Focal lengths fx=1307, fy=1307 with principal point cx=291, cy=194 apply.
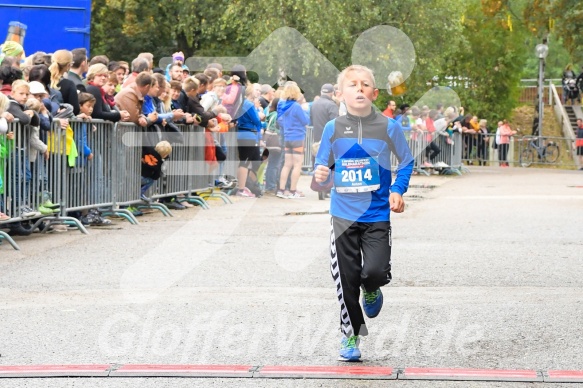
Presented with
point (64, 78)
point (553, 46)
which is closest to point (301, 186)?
point (64, 78)

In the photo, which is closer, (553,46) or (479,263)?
(479,263)

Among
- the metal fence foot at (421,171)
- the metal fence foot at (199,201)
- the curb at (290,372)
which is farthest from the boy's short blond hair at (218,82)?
the metal fence foot at (421,171)

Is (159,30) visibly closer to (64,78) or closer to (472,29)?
(472,29)

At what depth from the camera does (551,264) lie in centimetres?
1170

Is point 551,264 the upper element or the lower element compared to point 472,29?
lower

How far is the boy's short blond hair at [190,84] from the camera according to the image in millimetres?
17531

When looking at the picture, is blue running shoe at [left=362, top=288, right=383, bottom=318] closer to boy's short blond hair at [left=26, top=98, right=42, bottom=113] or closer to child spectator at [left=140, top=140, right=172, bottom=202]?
boy's short blond hair at [left=26, top=98, right=42, bottom=113]

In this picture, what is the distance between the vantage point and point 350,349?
7074 mm

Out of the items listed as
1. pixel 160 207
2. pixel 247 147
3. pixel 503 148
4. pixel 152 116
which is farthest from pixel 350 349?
pixel 503 148

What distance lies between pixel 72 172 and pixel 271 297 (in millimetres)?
5360

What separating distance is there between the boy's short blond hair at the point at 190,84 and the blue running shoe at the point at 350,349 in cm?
1071

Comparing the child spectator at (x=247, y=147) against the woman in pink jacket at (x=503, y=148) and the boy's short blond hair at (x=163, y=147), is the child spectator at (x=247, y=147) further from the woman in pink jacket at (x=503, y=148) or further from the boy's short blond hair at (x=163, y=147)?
the woman in pink jacket at (x=503, y=148)

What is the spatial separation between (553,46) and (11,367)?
77.3m

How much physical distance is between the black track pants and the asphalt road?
0.24 metres
